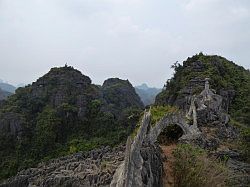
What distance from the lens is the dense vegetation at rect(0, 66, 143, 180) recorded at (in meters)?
42.9

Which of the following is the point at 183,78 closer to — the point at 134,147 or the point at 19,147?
the point at 19,147

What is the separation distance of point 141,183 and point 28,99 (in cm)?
4047

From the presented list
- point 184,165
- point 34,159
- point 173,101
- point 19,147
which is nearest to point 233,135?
point 184,165

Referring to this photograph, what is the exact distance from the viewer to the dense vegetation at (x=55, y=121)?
4288 cm

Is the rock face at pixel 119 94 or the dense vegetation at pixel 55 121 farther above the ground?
the rock face at pixel 119 94

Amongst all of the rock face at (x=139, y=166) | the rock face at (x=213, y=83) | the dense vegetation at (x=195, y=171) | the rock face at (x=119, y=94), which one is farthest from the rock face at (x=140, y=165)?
the rock face at (x=119, y=94)

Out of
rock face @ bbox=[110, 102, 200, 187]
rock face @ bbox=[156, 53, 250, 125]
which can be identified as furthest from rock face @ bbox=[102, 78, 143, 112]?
rock face @ bbox=[110, 102, 200, 187]

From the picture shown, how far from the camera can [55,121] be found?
151ft

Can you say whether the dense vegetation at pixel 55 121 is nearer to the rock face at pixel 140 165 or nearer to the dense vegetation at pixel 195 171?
the dense vegetation at pixel 195 171

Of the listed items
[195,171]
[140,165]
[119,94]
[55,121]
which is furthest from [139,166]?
[119,94]

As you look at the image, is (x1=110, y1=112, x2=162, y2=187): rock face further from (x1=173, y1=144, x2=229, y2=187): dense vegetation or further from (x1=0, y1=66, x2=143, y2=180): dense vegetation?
(x1=0, y1=66, x2=143, y2=180): dense vegetation

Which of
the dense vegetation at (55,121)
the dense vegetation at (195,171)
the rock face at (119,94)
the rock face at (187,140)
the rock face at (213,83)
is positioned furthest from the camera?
the rock face at (119,94)

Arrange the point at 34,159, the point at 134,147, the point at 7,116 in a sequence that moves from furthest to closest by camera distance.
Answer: the point at 7,116
the point at 34,159
the point at 134,147

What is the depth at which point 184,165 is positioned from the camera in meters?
13.6
